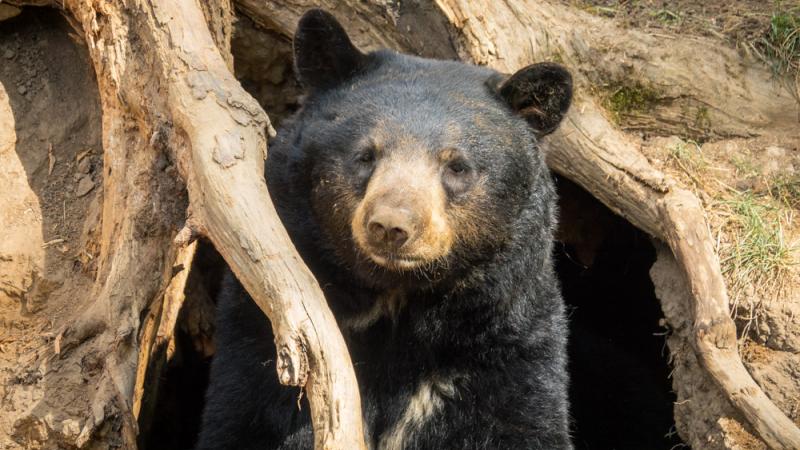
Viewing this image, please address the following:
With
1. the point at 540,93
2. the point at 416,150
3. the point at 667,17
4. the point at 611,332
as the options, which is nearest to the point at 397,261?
the point at 416,150

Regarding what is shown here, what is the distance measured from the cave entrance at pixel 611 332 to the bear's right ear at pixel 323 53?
274 centimetres

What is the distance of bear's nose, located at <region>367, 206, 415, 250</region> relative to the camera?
394cm

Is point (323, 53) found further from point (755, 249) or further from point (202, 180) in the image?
point (755, 249)

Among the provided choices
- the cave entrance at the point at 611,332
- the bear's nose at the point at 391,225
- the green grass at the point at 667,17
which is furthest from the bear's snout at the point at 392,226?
the green grass at the point at 667,17

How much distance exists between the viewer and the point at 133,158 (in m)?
5.14

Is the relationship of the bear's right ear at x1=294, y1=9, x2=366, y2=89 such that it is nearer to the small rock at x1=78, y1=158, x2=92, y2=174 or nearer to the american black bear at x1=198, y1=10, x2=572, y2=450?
the american black bear at x1=198, y1=10, x2=572, y2=450

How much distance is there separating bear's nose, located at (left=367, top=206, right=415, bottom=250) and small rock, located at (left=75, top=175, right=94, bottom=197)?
2.20 m

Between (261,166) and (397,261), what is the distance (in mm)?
721

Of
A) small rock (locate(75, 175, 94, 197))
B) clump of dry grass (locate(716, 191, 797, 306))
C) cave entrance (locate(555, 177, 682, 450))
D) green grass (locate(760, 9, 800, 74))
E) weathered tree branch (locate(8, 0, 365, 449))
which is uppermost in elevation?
weathered tree branch (locate(8, 0, 365, 449))

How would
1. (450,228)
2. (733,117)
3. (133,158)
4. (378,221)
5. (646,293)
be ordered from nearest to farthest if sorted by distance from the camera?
(378,221) < (450,228) < (133,158) < (733,117) < (646,293)

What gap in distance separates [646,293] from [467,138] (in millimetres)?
4051

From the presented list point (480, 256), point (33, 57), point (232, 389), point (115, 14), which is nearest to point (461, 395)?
point (480, 256)

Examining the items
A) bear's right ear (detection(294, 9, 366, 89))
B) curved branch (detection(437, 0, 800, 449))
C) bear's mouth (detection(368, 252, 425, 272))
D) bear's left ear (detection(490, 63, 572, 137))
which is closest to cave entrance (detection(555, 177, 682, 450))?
curved branch (detection(437, 0, 800, 449))

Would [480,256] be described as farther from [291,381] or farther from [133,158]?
[133,158]
